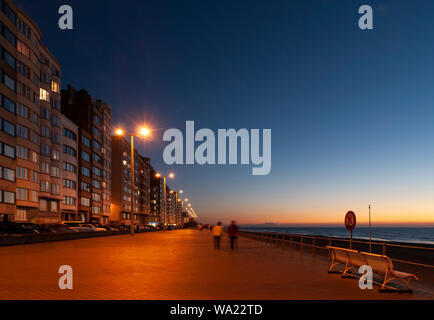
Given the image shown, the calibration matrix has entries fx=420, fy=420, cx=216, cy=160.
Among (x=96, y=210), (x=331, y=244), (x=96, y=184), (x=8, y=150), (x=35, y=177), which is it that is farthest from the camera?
(x=96, y=210)

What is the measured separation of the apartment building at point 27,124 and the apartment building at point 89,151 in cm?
1509

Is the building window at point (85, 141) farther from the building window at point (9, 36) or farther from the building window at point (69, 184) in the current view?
the building window at point (9, 36)

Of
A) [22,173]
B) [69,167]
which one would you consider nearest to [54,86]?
[69,167]

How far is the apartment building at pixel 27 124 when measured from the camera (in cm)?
4738

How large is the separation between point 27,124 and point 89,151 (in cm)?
3079

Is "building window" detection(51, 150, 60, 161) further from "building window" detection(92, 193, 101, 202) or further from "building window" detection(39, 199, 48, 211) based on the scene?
"building window" detection(92, 193, 101, 202)

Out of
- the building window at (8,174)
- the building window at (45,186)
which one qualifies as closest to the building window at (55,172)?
the building window at (45,186)

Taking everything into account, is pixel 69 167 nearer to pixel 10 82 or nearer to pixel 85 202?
pixel 85 202

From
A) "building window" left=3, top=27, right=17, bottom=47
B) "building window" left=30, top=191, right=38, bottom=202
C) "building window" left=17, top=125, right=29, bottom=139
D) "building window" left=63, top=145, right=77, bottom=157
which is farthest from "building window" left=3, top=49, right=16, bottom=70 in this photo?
"building window" left=63, top=145, right=77, bottom=157

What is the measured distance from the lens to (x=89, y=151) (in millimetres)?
83562

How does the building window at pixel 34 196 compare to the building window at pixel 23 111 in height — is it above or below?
below
